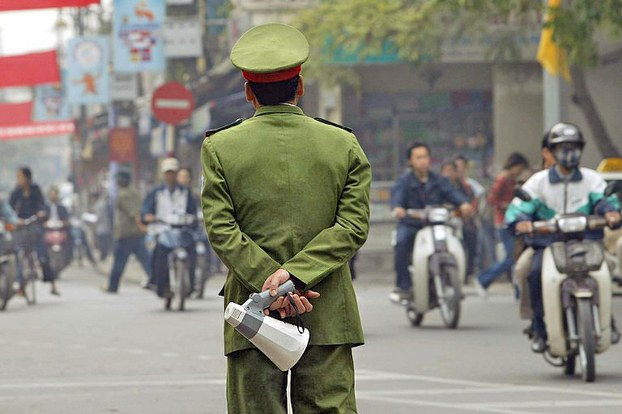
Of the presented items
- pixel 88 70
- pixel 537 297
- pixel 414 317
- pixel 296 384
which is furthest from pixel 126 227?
pixel 296 384

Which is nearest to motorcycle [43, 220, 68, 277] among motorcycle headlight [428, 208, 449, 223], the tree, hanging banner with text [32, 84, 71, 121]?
the tree

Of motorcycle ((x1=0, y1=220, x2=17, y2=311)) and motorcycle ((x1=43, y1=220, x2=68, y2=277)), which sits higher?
motorcycle ((x1=0, y1=220, x2=17, y2=311))

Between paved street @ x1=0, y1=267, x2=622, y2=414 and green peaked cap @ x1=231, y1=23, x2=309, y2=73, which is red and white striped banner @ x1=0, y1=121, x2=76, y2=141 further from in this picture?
green peaked cap @ x1=231, y1=23, x2=309, y2=73

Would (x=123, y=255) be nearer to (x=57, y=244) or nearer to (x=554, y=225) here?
(x=57, y=244)

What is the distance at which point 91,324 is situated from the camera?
17.5 meters

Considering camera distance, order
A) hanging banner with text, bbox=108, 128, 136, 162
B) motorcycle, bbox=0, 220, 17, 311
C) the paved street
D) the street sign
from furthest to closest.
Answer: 1. hanging banner with text, bbox=108, 128, 136, 162
2. the street sign
3. motorcycle, bbox=0, 220, 17, 311
4. the paved street

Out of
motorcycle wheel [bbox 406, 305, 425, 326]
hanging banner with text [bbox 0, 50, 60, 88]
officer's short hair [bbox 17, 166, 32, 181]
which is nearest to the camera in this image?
motorcycle wheel [bbox 406, 305, 425, 326]

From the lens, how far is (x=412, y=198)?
15828mm

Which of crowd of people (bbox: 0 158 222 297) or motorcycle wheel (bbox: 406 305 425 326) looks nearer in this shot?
motorcycle wheel (bbox: 406 305 425 326)

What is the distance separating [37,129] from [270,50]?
50706 mm

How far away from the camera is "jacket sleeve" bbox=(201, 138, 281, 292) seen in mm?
5676

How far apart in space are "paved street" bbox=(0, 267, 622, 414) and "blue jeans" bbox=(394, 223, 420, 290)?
47 centimetres

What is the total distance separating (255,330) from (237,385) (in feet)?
0.95

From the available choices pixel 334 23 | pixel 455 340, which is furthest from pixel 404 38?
pixel 455 340
